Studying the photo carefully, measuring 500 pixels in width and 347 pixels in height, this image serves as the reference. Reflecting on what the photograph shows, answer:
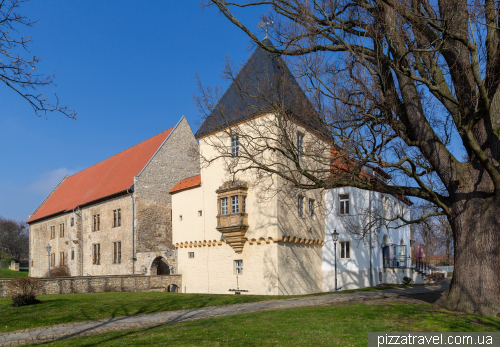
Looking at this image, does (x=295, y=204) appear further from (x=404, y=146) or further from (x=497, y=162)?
(x=497, y=162)

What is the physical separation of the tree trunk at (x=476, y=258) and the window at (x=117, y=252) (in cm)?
2606

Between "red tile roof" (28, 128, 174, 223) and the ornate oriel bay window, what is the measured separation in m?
11.1

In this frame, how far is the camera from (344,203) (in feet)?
83.6

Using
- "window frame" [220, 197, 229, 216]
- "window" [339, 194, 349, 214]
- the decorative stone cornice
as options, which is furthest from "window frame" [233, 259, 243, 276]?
"window" [339, 194, 349, 214]

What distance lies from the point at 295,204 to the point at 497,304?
13.9m

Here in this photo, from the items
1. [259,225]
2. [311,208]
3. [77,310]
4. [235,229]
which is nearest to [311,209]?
[311,208]

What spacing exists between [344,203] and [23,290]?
17503 millimetres

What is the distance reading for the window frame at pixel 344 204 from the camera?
25.2 meters

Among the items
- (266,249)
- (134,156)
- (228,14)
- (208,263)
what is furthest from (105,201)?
(228,14)

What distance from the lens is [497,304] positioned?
398 inches

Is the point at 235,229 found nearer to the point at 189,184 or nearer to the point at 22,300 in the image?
the point at 189,184

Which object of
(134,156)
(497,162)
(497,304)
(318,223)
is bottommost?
(497,304)

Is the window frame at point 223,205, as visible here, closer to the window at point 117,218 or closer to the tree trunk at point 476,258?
the window at point 117,218

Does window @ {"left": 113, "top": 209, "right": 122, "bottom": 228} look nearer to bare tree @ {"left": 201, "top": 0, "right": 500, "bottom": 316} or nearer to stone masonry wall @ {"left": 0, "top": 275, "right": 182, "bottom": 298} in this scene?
stone masonry wall @ {"left": 0, "top": 275, "right": 182, "bottom": 298}
